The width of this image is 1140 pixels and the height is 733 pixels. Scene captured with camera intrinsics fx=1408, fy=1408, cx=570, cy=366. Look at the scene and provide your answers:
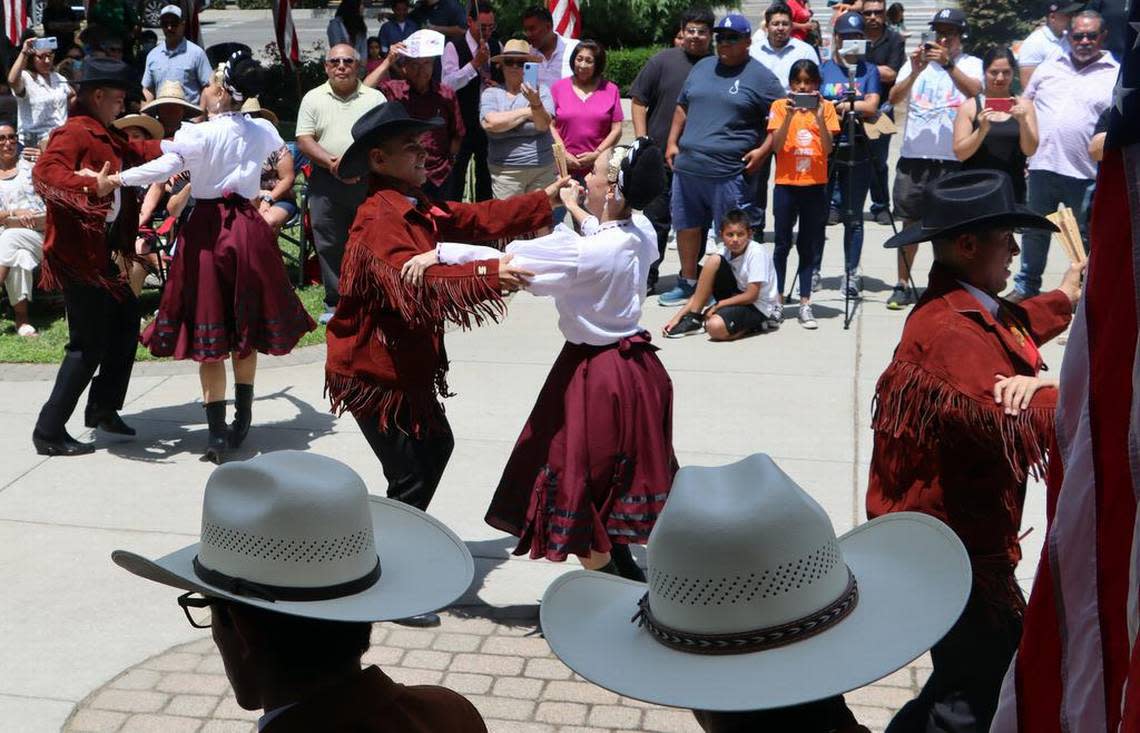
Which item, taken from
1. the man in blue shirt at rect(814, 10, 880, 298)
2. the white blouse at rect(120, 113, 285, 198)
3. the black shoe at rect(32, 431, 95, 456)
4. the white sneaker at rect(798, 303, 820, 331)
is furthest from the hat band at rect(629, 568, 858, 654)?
the man in blue shirt at rect(814, 10, 880, 298)

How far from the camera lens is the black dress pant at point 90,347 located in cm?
719

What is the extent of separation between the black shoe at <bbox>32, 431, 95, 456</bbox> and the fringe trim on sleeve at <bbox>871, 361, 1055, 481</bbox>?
480cm

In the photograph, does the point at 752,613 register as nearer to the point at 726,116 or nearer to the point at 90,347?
the point at 90,347

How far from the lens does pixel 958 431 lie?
3.82 meters

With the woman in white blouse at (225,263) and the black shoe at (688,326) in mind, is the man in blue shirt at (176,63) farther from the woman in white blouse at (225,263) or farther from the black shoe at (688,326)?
the woman in white blouse at (225,263)

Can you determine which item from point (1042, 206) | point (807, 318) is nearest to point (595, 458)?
point (807, 318)

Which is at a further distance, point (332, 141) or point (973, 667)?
point (332, 141)

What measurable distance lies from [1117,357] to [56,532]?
5.28m

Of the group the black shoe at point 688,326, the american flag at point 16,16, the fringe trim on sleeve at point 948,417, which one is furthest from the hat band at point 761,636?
the american flag at point 16,16

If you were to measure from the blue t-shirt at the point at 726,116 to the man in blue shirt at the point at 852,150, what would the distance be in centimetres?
75

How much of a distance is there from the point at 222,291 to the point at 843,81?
224 inches

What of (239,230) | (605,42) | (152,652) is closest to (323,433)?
(239,230)

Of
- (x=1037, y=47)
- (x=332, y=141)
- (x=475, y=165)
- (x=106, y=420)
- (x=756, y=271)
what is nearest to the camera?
(x=106, y=420)

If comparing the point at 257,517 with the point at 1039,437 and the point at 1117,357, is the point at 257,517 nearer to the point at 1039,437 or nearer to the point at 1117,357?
the point at 1117,357
